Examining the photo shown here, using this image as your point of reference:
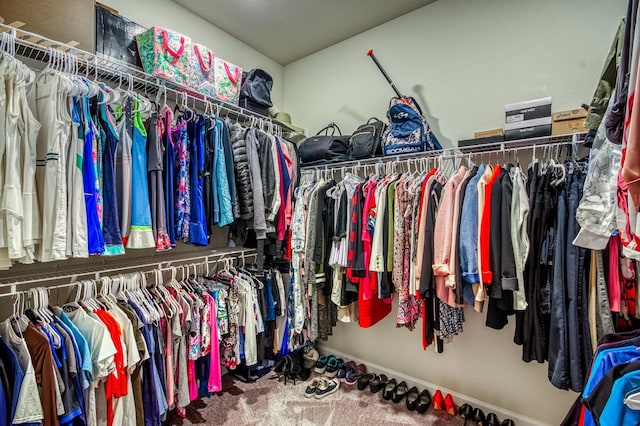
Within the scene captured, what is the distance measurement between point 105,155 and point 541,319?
228cm

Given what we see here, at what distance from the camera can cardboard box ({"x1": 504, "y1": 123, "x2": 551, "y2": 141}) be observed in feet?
Answer: 5.52

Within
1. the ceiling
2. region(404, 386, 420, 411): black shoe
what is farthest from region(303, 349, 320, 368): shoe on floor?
the ceiling

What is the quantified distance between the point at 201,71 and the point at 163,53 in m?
0.26

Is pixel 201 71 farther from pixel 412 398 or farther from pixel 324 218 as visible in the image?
pixel 412 398

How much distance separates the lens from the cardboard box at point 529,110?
1694mm

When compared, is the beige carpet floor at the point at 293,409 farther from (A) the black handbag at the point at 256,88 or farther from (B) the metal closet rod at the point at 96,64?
(A) the black handbag at the point at 256,88

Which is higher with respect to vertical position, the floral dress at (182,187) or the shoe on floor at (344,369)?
the floral dress at (182,187)

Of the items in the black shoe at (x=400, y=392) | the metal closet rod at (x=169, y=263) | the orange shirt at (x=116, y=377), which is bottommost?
the black shoe at (x=400, y=392)

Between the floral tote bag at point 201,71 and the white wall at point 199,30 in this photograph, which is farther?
the white wall at point 199,30

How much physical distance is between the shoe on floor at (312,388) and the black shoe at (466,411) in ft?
3.23

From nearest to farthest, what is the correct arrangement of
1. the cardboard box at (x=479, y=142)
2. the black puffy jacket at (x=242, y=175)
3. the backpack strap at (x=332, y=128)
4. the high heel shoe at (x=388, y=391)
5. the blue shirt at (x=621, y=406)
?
the blue shirt at (x=621, y=406) < the cardboard box at (x=479, y=142) < the black puffy jacket at (x=242, y=175) < the high heel shoe at (x=388, y=391) < the backpack strap at (x=332, y=128)

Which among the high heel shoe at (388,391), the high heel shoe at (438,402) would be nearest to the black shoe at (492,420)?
the high heel shoe at (438,402)

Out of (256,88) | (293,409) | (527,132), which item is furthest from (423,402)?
(256,88)

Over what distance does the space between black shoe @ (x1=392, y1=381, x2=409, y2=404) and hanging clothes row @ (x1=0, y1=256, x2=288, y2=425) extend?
1003 millimetres
